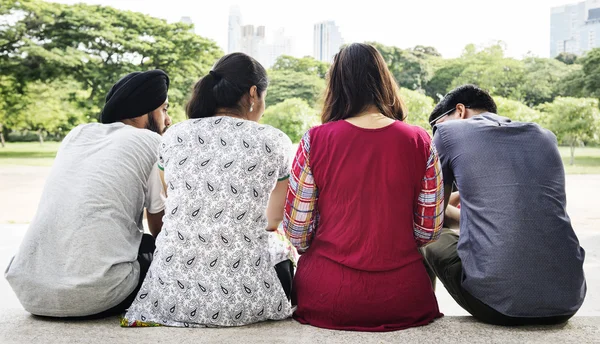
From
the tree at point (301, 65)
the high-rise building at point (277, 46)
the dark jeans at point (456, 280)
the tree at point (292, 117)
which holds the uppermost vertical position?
the high-rise building at point (277, 46)

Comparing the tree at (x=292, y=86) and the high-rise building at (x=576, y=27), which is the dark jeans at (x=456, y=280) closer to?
the high-rise building at (x=576, y=27)

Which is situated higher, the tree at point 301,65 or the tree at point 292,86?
the tree at point 301,65

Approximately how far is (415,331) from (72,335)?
83 cm

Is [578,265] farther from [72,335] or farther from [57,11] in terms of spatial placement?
[57,11]

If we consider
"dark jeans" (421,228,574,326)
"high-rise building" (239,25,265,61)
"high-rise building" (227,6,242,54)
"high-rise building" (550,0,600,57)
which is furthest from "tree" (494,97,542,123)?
"dark jeans" (421,228,574,326)

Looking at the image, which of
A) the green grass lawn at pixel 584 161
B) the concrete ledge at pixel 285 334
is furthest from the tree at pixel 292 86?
the concrete ledge at pixel 285 334

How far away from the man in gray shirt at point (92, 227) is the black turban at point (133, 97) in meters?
0.08

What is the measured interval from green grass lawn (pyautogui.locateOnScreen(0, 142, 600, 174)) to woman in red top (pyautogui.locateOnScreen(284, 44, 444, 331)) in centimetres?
1192

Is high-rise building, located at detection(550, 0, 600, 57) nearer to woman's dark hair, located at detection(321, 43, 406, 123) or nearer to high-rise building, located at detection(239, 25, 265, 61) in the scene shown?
high-rise building, located at detection(239, 25, 265, 61)

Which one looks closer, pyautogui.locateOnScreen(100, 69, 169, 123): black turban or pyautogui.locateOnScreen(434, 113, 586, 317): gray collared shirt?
pyautogui.locateOnScreen(434, 113, 586, 317): gray collared shirt

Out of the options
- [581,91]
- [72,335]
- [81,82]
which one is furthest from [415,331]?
[81,82]

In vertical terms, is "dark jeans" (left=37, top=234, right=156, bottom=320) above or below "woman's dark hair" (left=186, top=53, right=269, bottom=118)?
below

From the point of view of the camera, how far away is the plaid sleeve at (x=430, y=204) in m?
1.46

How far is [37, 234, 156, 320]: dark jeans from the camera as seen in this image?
1583 millimetres
